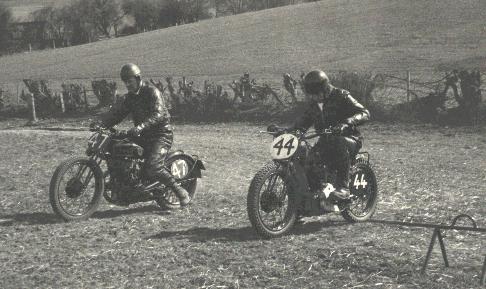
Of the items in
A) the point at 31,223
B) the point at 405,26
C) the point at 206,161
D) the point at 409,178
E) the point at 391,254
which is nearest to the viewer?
the point at 391,254

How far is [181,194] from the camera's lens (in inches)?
352

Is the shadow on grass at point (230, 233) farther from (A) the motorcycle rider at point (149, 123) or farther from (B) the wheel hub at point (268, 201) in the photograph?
(A) the motorcycle rider at point (149, 123)

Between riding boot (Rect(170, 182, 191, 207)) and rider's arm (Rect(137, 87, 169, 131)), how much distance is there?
2.63 feet

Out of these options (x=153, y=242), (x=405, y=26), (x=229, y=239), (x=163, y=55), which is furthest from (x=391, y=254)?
(x=163, y=55)

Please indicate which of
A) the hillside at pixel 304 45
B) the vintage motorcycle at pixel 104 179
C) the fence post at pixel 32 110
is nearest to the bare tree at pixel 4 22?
the hillside at pixel 304 45

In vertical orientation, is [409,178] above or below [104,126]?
below

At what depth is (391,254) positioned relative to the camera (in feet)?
21.4

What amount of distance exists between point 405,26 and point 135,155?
35.0 m

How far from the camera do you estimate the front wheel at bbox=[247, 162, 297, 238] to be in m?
7.05

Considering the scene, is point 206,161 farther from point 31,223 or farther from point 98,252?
point 98,252

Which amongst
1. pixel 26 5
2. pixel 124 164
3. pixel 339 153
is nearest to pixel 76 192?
pixel 124 164

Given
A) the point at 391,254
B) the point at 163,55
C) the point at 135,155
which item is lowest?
the point at 391,254

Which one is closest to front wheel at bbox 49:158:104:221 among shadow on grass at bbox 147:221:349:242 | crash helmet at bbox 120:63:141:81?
crash helmet at bbox 120:63:141:81

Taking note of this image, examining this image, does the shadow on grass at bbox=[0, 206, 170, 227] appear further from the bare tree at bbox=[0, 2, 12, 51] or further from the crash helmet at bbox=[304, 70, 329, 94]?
the bare tree at bbox=[0, 2, 12, 51]
